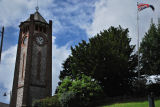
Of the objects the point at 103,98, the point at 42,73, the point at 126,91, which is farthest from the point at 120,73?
the point at 42,73

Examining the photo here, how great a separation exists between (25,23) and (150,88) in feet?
97.8

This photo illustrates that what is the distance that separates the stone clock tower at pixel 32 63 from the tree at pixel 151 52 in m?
19.6

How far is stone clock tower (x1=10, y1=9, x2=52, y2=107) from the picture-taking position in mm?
45656

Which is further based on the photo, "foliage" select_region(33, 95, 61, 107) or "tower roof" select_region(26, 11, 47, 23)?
"tower roof" select_region(26, 11, 47, 23)

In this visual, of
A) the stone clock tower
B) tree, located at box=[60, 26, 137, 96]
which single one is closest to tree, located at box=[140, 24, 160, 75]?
tree, located at box=[60, 26, 137, 96]

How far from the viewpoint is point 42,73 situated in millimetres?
48406

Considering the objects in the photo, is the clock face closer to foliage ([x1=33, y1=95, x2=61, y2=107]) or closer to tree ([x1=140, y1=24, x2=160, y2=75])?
foliage ([x1=33, y1=95, x2=61, y2=107])

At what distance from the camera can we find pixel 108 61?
1532 inches

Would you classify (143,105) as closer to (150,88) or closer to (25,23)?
(150,88)

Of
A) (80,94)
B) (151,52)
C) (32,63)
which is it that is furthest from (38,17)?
(151,52)

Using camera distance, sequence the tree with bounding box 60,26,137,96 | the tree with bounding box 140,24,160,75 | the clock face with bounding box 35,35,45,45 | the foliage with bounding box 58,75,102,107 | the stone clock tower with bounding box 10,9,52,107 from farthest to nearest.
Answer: the clock face with bounding box 35,35,45,45 → the stone clock tower with bounding box 10,9,52,107 → the tree with bounding box 140,24,160,75 → the tree with bounding box 60,26,137,96 → the foliage with bounding box 58,75,102,107

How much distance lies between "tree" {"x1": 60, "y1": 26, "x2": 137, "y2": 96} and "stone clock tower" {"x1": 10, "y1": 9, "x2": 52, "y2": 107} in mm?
8819

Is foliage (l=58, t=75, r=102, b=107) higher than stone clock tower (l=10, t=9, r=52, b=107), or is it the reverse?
stone clock tower (l=10, t=9, r=52, b=107)

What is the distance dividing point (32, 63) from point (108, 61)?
1694cm
